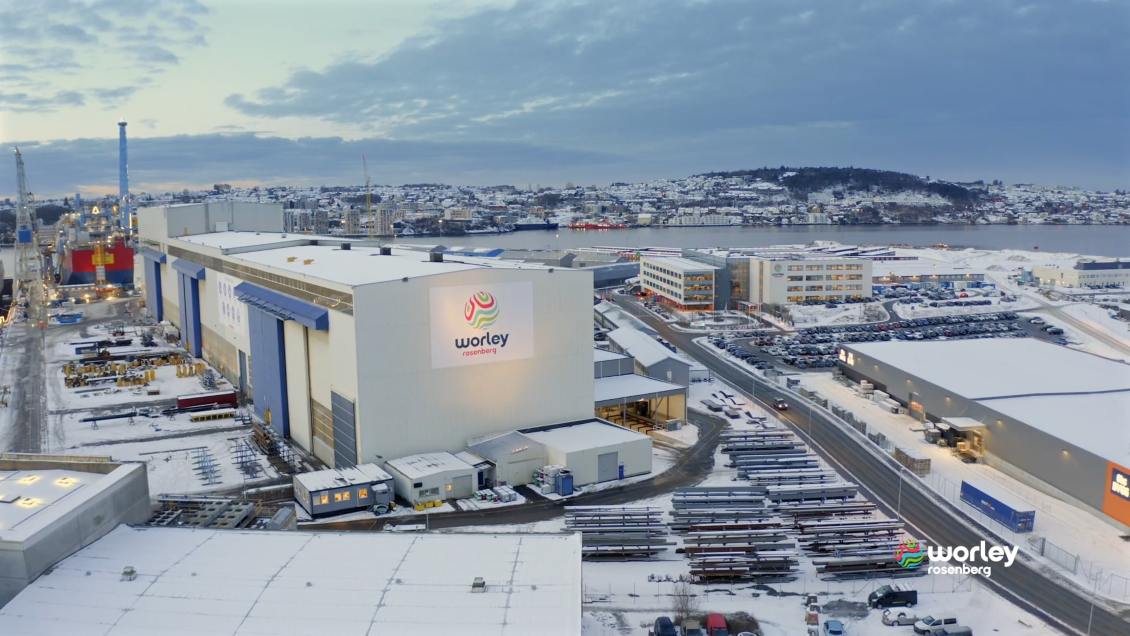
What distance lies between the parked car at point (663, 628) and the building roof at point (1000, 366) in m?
11.2

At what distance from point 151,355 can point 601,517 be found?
22.5 meters

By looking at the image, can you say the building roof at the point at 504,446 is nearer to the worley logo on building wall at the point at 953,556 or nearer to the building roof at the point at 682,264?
the worley logo on building wall at the point at 953,556

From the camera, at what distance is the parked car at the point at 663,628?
9586 mm

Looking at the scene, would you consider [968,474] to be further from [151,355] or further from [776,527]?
[151,355]

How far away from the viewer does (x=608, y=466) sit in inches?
606

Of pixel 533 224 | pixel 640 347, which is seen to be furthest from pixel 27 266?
pixel 533 224

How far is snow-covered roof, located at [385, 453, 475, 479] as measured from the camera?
14.3 m

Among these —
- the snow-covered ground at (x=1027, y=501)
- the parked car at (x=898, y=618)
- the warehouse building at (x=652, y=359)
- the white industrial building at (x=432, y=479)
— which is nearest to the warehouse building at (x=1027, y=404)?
the snow-covered ground at (x=1027, y=501)

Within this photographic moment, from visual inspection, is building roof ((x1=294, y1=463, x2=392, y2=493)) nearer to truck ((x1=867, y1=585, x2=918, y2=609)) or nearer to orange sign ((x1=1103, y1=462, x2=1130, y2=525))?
truck ((x1=867, y1=585, x2=918, y2=609))

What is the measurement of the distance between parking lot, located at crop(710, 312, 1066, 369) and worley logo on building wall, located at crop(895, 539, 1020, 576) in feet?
46.1

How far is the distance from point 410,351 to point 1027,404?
13097 mm

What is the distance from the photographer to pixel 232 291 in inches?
902

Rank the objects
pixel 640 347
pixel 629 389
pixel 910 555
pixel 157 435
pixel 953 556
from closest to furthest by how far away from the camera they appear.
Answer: pixel 910 555, pixel 953 556, pixel 157 435, pixel 629 389, pixel 640 347

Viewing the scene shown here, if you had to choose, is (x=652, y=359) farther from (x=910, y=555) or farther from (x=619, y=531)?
(x=910, y=555)
